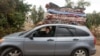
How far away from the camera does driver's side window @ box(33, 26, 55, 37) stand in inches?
378

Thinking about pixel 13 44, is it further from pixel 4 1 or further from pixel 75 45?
pixel 4 1

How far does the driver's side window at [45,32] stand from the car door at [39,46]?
16 cm

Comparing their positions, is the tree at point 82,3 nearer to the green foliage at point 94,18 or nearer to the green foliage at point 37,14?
the green foliage at point 94,18

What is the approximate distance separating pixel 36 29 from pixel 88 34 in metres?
2.02

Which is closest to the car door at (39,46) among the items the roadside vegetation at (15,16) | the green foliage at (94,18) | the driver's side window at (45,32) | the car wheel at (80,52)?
the driver's side window at (45,32)

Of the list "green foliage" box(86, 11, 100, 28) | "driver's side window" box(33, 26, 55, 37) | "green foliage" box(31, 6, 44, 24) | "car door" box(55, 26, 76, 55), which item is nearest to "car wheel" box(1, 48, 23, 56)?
"driver's side window" box(33, 26, 55, 37)

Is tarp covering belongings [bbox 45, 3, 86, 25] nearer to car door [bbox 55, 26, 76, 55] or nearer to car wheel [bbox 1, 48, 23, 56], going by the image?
car door [bbox 55, 26, 76, 55]

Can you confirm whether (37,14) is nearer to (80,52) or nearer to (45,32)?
(45,32)

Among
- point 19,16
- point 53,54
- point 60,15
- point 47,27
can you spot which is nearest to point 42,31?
point 47,27

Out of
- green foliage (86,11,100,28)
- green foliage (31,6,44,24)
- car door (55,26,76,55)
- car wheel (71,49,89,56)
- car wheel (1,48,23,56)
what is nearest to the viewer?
car wheel (1,48,23,56)

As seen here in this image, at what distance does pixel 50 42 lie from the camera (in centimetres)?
952

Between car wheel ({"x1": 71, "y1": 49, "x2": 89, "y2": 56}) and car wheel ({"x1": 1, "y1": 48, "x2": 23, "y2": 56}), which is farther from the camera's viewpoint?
car wheel ({"x1": 71, "y1": 49, "x2": 89, "y2": 56})

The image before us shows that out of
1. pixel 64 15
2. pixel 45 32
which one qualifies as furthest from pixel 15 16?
pixel 45 32

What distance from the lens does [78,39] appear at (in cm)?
968
